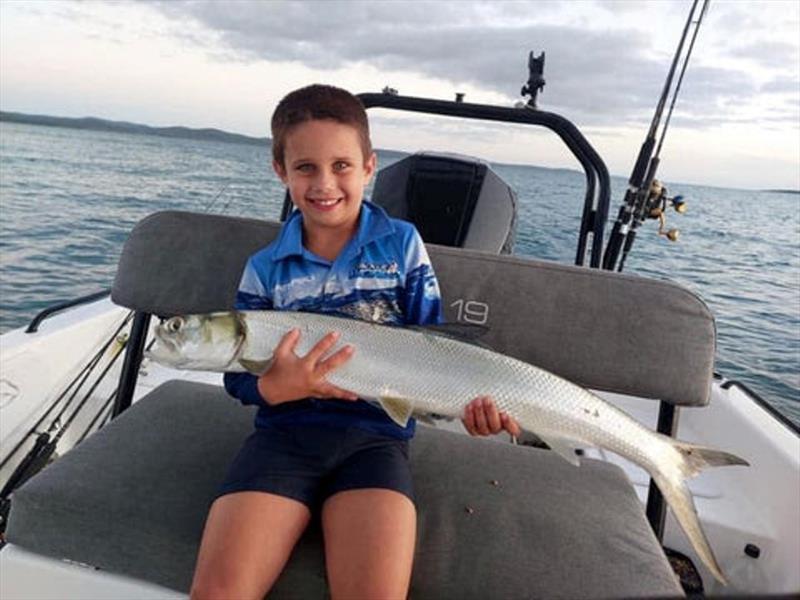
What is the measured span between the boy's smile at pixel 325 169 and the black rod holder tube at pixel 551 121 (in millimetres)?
1438

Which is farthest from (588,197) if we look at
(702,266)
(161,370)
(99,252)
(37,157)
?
(37,157)

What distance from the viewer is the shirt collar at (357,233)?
2.46 meters

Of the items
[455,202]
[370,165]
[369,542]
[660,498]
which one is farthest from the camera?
[455,202]

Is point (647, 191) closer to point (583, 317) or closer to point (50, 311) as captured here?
point (583, 317)

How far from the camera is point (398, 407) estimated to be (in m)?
2.05

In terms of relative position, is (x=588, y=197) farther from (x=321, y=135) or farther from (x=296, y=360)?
(x=296, y=360)

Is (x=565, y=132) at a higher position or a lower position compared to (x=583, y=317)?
higher

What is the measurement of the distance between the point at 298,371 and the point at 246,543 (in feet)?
1.70

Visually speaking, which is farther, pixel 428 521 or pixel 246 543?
pixel 428 521

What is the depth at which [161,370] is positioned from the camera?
15.2 feet

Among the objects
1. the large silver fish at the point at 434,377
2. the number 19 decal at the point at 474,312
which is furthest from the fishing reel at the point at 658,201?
the large silver fish at the point at 434,377

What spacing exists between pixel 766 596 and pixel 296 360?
5.48 ft

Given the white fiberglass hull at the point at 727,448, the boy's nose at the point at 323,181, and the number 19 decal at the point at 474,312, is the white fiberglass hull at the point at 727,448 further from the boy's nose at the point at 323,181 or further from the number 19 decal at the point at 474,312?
the boy's nose at the point at 323,181

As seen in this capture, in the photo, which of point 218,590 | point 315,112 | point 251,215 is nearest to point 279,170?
point 315,112
